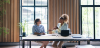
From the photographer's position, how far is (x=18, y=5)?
434 cm

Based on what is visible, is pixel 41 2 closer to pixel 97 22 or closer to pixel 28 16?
pixel 28 16

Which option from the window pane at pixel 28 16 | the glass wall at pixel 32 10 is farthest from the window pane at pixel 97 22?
the window pane at pixel 28 16

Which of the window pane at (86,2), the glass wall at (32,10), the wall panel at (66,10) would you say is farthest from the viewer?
the glass wall at (32,10)

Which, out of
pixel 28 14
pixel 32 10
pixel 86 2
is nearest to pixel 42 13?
pixel 32 10

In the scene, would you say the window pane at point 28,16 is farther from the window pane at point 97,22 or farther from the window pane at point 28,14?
the window pane at point 97,22

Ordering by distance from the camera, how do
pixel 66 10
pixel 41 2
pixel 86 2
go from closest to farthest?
1. pixel 66 10
2. pixel 86 2
3. pixel 41 2

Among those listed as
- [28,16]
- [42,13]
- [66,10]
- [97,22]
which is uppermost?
[66,10]

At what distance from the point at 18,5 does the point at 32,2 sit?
64 cm

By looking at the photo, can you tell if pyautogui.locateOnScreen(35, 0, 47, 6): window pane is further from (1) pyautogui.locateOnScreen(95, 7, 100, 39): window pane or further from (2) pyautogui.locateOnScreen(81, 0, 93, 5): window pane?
(1) pyautogui.locateOnScreen(95, 7, 100, 39): window pane

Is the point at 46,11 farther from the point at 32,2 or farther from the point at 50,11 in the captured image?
the point at 32,2

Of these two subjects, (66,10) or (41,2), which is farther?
(41,2)

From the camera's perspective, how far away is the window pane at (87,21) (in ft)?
14.7

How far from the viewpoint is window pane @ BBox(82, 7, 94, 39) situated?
4477 millimetres

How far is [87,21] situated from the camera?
4.52 meters
